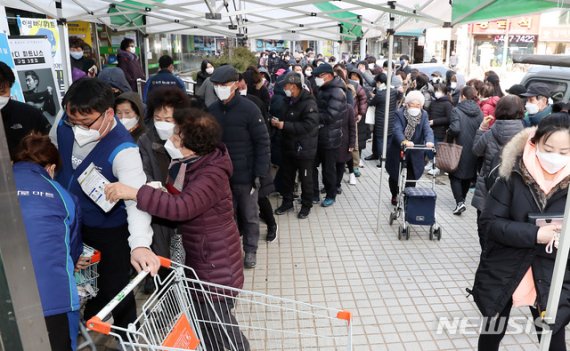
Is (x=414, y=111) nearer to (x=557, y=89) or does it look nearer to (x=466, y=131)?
(x=466, y=131)

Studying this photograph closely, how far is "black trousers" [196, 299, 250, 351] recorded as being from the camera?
2.65 meters

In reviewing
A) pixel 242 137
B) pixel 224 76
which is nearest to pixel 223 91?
pixel 224 76

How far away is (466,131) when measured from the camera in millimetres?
6500

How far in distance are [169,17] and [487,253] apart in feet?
28.2

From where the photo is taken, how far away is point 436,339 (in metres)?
3.63

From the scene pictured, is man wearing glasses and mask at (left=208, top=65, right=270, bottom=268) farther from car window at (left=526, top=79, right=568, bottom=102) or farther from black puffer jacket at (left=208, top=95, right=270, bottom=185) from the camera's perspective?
car window at (left=526, top=79, right=568, bottom=102)

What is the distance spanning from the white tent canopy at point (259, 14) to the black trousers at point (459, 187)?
2.15 meters

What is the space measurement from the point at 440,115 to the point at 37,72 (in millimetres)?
6237

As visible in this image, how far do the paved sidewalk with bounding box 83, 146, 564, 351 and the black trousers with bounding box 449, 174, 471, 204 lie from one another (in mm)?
250

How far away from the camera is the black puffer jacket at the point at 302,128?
5871 millimetres

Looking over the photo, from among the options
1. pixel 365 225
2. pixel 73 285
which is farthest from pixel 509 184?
pixel 365 225

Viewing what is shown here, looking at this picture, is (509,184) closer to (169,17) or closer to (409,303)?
(409,303)

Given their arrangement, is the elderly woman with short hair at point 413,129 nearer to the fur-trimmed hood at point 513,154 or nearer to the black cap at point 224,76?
the black cap at point 224,76

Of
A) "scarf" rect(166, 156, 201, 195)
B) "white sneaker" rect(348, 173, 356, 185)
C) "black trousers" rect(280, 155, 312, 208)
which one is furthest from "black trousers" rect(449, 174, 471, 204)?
"scarf" rect(166, 156, 201, 195)
